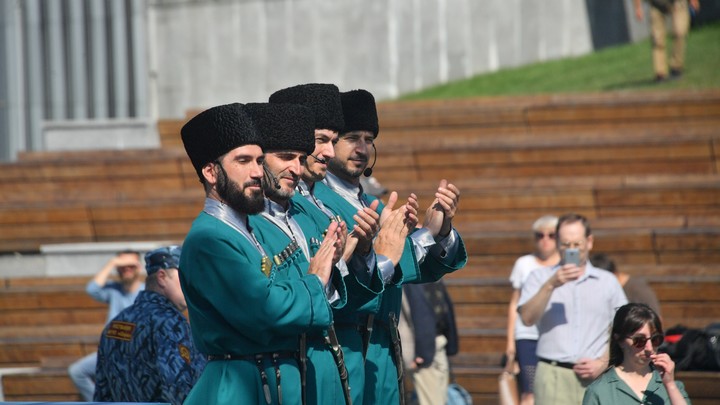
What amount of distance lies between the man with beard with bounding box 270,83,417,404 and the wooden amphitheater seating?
196 inches

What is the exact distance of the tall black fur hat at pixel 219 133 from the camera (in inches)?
208

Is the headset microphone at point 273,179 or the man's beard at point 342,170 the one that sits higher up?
the man's beard at point 342,170

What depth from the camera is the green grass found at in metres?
16.9

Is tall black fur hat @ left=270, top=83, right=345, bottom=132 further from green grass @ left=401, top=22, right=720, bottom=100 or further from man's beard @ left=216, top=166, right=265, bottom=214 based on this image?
green grass @ left=401, top=22, right=720, bottom=100

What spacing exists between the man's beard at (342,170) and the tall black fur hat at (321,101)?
0.20m

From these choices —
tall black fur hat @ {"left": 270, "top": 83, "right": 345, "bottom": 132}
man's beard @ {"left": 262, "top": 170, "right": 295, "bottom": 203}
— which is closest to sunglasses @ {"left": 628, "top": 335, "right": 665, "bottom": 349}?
tall black fur hat @ {"left": 270, "top": 83, "right": 345, "bottom": 132}

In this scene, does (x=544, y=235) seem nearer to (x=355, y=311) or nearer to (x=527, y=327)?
(x=527, y=327)

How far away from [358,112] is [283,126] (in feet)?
3.31

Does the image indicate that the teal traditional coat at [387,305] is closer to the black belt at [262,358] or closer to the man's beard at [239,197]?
the black belt at [262,358]

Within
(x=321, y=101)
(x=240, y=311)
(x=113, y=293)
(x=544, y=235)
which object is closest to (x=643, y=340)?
(x=321, y=101)

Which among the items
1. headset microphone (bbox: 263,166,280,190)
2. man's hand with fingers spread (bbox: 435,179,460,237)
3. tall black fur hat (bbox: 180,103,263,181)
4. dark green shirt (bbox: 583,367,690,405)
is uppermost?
tall black fur hat (bbox: 180,103,263,181)

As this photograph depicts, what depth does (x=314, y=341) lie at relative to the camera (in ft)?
17.8

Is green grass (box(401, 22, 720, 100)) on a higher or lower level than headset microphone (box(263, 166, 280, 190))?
higher

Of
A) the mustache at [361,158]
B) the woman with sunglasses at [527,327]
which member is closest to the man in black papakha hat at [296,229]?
the mustache at [361,158]
